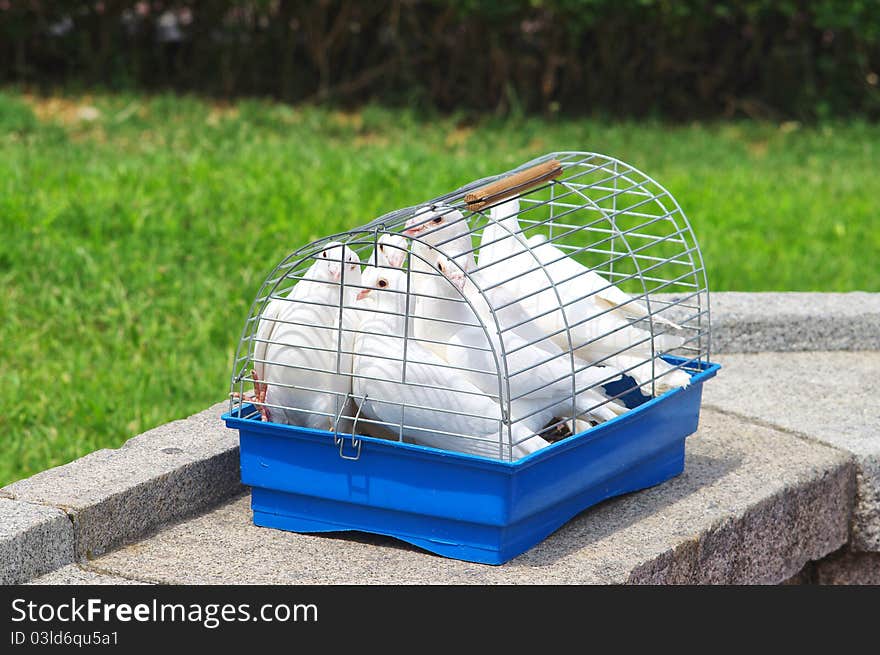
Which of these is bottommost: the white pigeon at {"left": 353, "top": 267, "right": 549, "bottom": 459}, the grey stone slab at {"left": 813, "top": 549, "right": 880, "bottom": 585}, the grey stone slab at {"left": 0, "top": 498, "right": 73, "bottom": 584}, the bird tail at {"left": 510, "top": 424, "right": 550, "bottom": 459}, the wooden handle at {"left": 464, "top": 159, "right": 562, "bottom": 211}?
the grey stone slab at {"left": 813, "top": 549, "right": 880, "bottom": 585}

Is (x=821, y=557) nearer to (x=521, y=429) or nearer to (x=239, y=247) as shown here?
(x=521, y=429)

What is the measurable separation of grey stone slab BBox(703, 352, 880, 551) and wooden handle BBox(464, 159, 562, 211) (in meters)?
1.06

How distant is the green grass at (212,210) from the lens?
404 cm

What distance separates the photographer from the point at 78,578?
2.46 metres

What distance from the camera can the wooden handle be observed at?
105 inches

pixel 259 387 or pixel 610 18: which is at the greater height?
pixel 610 18

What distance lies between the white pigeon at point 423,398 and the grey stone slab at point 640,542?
243 mm

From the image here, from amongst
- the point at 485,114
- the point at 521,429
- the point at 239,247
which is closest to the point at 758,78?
the point at 485,114

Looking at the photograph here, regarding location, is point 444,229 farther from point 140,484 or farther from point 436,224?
point 140,484

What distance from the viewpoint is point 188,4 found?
347 inches

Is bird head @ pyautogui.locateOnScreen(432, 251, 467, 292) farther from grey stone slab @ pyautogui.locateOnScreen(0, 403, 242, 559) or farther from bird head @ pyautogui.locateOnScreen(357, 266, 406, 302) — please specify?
grey stone slab @ pyautogui.locateOnScreen(0, 403, 242, 559)

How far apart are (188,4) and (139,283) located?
15.3ft

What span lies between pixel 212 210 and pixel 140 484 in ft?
9.38

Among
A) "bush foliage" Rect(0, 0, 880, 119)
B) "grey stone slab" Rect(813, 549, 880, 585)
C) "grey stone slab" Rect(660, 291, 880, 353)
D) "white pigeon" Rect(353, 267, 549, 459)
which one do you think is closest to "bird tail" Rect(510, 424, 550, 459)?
"white pigeon" Rect(353, 267, 549, 459)
